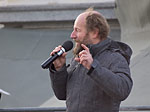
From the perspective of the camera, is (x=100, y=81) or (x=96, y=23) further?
(x=96, y=23)

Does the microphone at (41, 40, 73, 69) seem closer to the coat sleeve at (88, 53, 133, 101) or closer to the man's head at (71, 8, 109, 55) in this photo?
the man's head at (71, 8, 109, 55)

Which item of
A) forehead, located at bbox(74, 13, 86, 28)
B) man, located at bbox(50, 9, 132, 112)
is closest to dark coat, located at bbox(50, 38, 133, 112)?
man, located at bbox(50, 9, 132, 112)

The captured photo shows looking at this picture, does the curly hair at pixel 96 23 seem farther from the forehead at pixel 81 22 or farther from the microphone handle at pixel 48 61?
the microphone handle at pixel 48 61

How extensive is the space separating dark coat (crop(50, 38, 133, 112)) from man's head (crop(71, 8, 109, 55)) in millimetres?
49

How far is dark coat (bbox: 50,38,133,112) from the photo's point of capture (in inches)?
92.0

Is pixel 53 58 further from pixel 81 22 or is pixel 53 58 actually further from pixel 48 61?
pixel 81 22

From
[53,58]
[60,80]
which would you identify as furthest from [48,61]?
[60,80]

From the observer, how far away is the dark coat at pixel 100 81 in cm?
234

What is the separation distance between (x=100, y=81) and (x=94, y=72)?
6 cm

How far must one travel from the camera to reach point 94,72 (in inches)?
91.6

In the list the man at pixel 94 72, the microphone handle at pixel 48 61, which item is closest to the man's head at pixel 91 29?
the man at pixel 94 72

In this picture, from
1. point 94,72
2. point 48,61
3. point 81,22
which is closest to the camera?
point 94,72

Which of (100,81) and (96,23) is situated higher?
(96,23)

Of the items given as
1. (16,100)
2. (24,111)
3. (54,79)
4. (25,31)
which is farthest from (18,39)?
(54,79)
